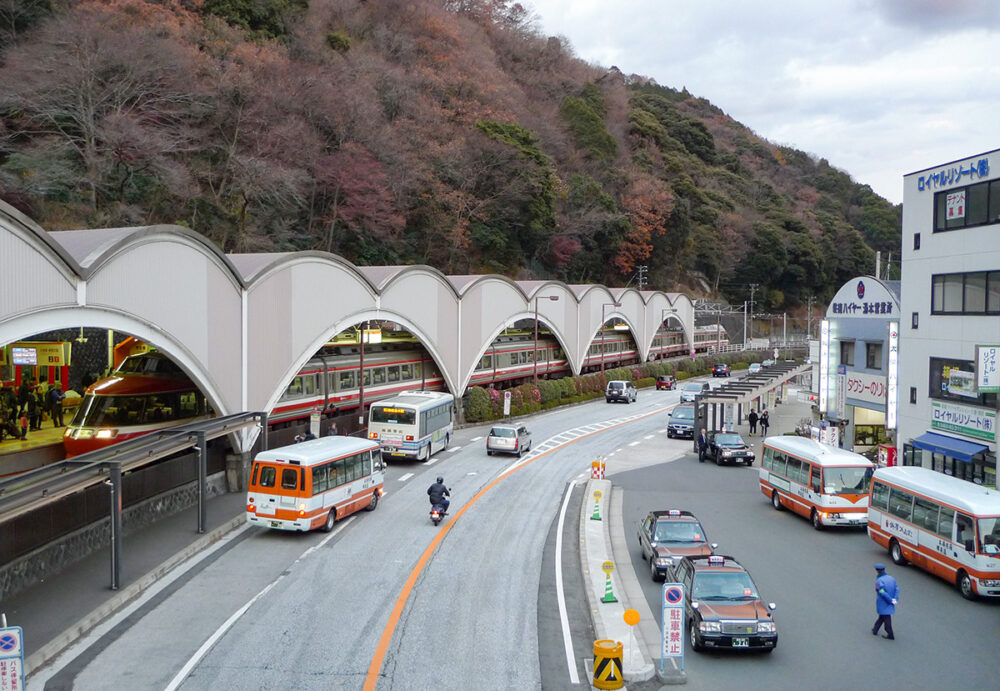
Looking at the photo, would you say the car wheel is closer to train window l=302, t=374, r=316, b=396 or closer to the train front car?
the train front car

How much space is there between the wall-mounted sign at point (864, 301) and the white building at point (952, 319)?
337cm

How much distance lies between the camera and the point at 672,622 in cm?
1163

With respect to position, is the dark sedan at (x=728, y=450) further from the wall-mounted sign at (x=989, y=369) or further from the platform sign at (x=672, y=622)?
the platform sign at (x=672, y=622)

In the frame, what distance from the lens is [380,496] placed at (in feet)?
75.7

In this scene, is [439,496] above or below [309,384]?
below

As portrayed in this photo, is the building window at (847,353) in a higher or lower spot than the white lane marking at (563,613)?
higher

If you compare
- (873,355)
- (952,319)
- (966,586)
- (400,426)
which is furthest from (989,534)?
(400,426)

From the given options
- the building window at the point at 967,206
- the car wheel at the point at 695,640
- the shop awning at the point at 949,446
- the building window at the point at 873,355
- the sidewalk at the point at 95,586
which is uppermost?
the building window at the point at 967,206

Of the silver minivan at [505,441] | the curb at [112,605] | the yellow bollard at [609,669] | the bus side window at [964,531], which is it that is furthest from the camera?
the silver minivan at [505,441]

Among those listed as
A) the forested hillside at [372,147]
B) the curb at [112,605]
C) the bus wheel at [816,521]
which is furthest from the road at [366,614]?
the forested hillside at [372,147]

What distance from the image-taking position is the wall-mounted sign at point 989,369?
22.3 m

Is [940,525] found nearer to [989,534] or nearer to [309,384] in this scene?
[989,534]

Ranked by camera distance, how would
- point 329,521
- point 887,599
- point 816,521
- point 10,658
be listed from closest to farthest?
point 10,658 < point 887,599 < point 329,521 < point 816,521

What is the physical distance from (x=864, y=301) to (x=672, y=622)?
25.6 metres
